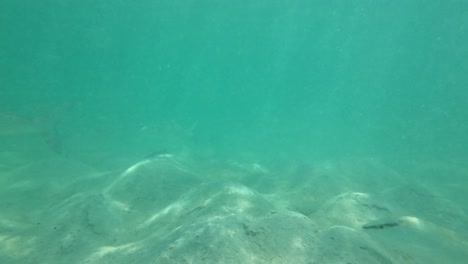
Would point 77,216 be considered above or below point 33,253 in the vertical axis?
above

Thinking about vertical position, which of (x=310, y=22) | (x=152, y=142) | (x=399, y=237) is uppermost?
(x=310, y=22)

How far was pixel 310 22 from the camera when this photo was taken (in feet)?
163

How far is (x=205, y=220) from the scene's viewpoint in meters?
3.84

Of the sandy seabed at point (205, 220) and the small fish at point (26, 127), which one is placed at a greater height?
the small fish at point (26, 127)

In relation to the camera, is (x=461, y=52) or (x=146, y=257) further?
(x=461, y=52)

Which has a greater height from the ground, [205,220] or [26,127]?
[26,127]

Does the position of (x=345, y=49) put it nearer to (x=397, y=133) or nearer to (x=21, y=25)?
(x=397, y=133)

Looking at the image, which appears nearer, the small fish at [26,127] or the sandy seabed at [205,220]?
the sandy seabed at [205,220]

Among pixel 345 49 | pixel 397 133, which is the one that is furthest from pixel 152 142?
pixel 345 49

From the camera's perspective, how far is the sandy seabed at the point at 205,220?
11.3 ft

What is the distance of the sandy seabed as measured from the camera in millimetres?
3449

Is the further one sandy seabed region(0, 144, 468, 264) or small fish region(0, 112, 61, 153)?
small fish region(0, 112, 61, 153)

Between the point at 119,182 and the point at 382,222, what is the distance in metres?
5.47

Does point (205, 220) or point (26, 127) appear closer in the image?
point (205, 220)
